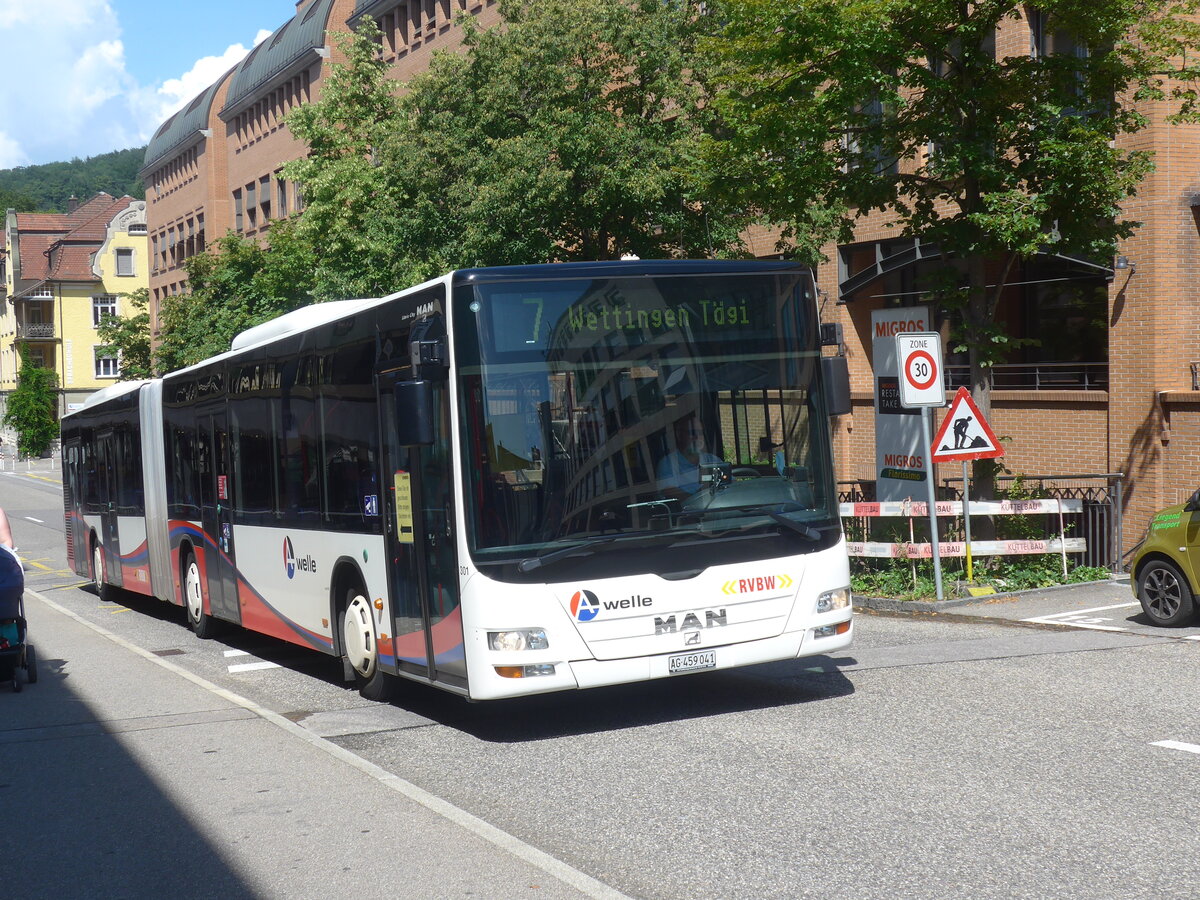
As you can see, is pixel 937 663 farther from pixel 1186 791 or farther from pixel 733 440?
pixel 1186 791

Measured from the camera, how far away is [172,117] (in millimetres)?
82000

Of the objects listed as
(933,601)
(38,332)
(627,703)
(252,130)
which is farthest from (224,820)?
(38,332)

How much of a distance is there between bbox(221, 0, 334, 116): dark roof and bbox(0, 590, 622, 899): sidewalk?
51.3m

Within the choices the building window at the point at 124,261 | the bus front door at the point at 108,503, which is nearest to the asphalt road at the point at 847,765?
the bus front door at the point at 108,503

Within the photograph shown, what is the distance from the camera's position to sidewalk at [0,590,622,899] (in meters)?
5.68

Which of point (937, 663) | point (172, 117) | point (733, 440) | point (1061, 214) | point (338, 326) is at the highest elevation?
point (172, 117)

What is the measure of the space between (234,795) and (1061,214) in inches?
476

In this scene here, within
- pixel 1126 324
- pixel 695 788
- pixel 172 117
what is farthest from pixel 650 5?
pixel 172 117

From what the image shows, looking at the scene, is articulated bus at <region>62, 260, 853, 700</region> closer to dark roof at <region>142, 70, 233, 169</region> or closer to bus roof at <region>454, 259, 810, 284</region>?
bus roof at <region>454, 259, 810, 284</region>

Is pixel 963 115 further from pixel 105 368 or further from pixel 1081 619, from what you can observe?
pixel 105 368

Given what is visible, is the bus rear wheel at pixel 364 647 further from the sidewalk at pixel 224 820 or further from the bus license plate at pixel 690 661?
the bus license plate at pixel 690 661

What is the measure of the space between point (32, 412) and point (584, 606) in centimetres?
8397

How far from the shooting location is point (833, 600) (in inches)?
361

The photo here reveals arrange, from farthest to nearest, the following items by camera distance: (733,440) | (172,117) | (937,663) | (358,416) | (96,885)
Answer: (172,117) → (937,663) → (358,416) → (733,440) → (96,885)
